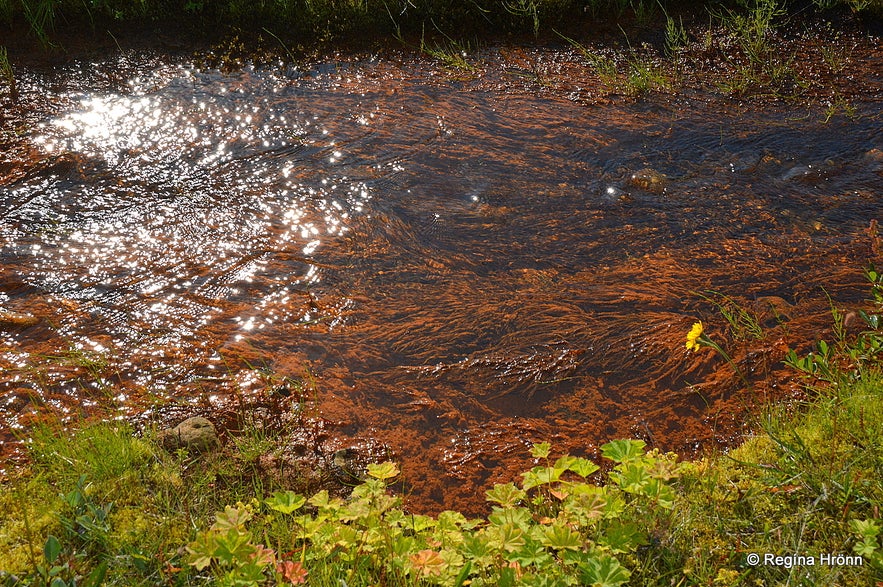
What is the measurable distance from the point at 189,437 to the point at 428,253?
5.56ft

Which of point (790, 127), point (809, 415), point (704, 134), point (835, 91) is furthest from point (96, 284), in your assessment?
point (835, 91)

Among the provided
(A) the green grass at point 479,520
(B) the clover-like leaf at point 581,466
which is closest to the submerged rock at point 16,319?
(A) the green grass at point 479,520

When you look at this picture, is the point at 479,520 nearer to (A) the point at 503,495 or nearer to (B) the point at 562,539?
(A) the point at 503,495

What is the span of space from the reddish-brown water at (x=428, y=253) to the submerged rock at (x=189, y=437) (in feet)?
0.79

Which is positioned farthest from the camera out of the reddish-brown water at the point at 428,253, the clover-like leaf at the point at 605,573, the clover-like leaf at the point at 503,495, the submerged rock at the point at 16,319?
the submerged rock at the point at 16,319

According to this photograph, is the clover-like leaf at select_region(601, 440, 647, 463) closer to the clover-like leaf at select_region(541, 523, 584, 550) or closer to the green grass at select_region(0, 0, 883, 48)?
the clover-like leaf at select_region(541, 523, 584, 550)

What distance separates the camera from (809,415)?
115 inches

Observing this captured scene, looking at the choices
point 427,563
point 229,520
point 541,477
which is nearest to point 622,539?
point 541,477

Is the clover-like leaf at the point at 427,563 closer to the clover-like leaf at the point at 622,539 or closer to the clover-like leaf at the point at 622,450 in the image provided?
the clover-like leaf at the point at 622,539

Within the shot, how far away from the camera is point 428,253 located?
403 centimetres

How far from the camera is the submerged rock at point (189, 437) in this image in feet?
9.59

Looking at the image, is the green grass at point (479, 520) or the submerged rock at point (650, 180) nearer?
the green grass at point (479, 520)

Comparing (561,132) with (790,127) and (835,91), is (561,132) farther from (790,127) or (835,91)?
(835,91)

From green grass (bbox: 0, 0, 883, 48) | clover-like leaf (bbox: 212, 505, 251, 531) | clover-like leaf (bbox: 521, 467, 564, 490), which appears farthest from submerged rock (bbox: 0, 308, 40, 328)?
green grass (bbox: 0, 0, 883, 48)
